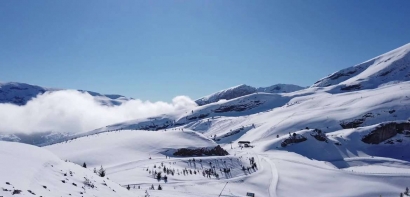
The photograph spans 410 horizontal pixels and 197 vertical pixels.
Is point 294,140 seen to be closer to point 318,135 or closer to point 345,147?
point 318,135

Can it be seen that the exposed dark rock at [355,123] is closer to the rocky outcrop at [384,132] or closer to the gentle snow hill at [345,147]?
the gentle snow hill at [345,147]

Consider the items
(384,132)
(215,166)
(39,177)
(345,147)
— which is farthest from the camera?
(384,132)

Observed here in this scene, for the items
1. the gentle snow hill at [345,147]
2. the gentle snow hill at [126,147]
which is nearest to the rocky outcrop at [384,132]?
the gentle snow hill at [345,147]

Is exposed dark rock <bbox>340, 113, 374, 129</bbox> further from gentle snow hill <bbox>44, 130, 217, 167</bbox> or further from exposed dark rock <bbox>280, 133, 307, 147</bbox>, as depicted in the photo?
gentle snow hill <bbox>44, 130, 217, 167</bbox>

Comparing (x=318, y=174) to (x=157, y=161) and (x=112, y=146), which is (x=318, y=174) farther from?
(x=112, y=146)

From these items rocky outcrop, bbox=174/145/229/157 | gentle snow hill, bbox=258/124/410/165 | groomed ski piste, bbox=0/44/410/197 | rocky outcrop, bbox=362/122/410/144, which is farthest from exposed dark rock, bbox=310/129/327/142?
rocky outcrop, bbox=174/145/229/157

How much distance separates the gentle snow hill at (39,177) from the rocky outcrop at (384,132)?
95274mm

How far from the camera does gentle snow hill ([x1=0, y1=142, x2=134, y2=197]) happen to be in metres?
15.1

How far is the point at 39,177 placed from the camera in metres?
18.0

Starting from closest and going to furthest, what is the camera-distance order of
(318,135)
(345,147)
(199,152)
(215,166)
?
(215,166), (199,152), (345,147), (318,135)

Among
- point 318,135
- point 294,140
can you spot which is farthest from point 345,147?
point 294,140

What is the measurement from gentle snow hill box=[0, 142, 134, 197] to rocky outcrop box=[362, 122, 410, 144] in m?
95.3

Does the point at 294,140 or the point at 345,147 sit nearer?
the point at 345,147

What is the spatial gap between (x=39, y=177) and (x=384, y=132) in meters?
105
